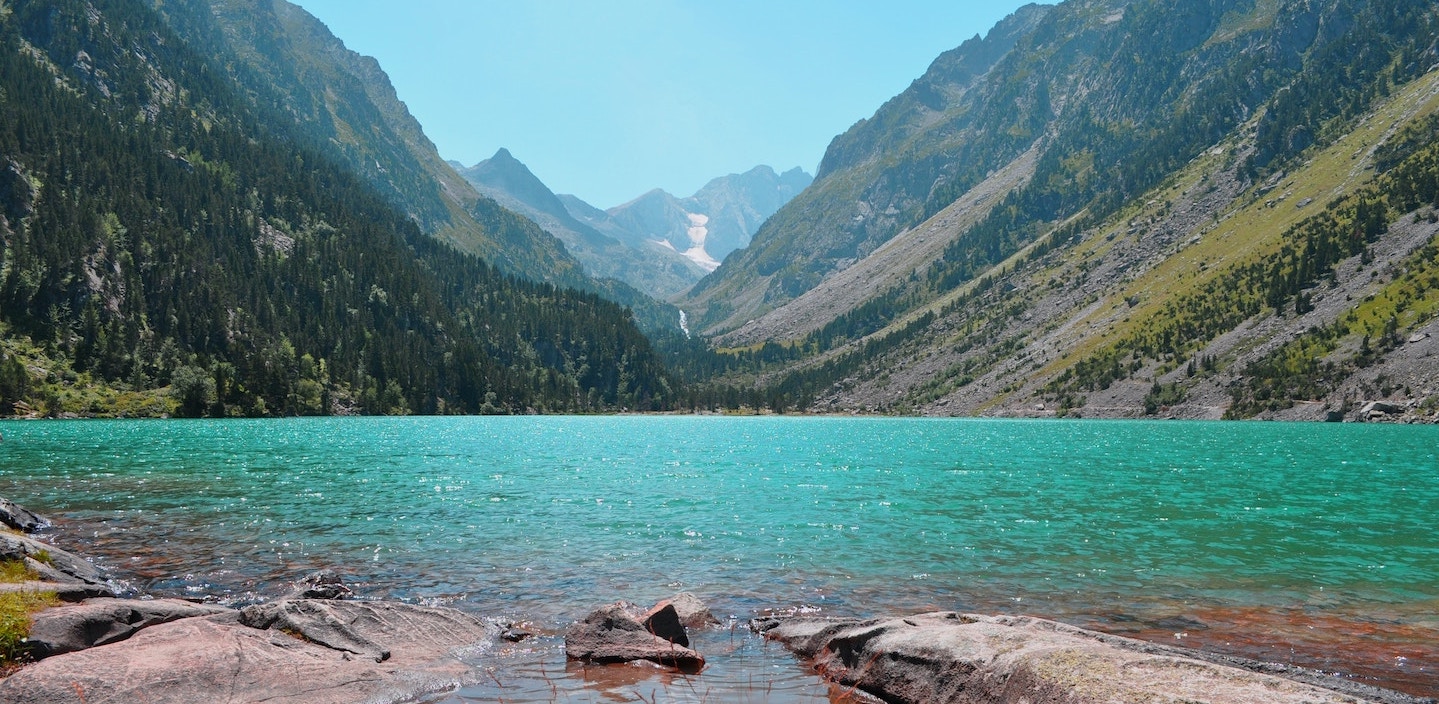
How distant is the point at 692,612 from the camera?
75.0ft

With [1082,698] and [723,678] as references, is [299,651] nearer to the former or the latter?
[723,678]

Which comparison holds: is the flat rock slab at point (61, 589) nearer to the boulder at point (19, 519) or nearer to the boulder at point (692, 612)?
the boulder at point (19, 519)

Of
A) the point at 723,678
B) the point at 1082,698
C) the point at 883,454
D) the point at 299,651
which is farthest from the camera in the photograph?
the point at 883,454

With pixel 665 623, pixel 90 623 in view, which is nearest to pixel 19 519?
pixel 90 623

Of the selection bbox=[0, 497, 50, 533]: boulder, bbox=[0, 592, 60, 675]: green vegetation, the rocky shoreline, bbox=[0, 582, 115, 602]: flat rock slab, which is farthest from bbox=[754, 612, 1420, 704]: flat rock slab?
bbox=[0, 497, 50, 533]: boulder

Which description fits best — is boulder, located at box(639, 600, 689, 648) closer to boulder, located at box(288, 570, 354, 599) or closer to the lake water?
the lake water

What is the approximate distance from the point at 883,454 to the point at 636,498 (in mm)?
53830

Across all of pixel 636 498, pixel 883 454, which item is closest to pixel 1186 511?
pixel 636 498

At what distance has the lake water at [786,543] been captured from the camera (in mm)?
21844

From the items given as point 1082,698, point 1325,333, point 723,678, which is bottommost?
point 723,678

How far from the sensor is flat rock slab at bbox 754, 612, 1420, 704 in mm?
11164

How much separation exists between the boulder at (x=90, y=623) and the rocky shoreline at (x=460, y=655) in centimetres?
3

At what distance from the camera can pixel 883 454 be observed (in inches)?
3907

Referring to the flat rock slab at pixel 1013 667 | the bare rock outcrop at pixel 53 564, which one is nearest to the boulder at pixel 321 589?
the bare rock outcrop at pixel 53 564
